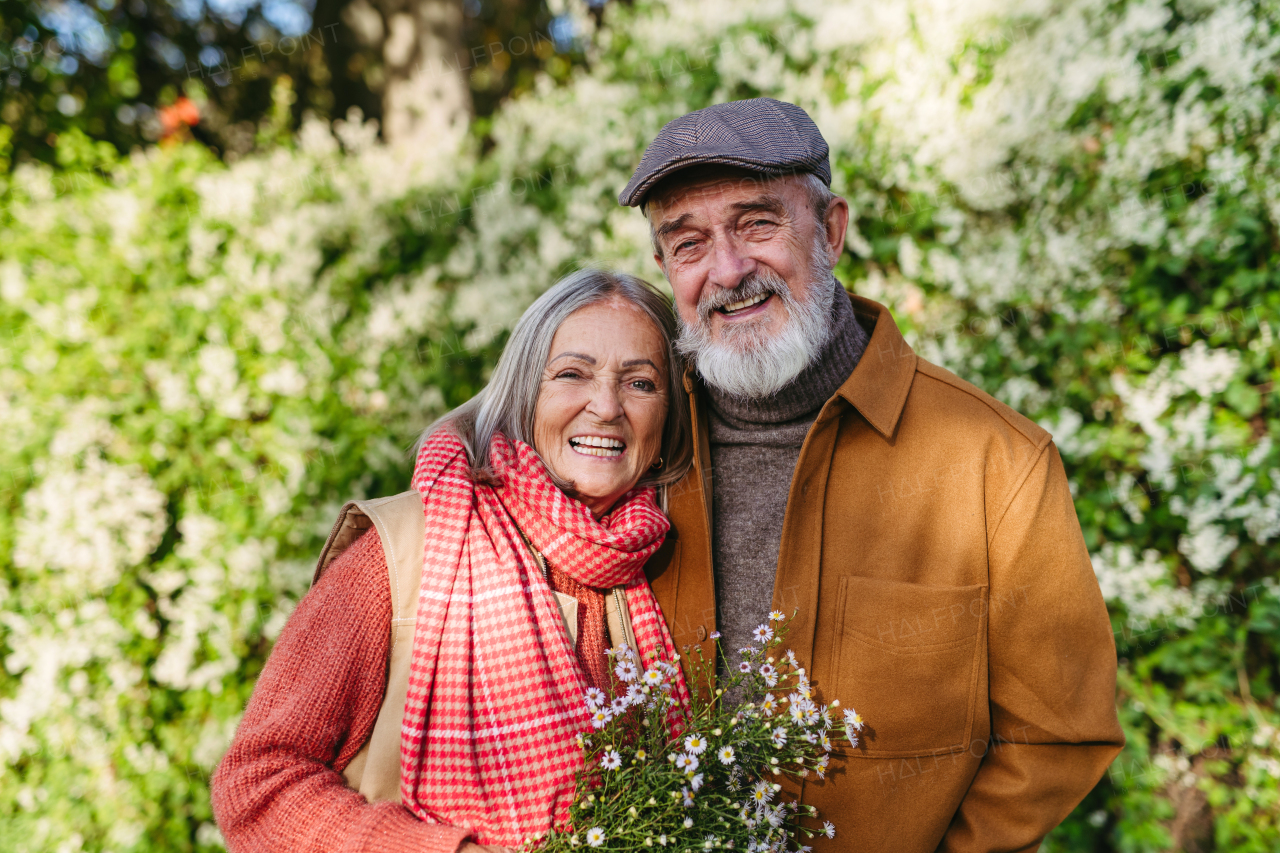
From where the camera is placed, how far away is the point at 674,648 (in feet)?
6.34

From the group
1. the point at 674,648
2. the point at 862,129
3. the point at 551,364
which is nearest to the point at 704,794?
the point at 674,648

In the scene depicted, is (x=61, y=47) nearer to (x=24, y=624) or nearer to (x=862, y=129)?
(x=24, y=624)

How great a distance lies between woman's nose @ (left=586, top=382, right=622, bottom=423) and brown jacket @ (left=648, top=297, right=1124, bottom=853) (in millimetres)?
486

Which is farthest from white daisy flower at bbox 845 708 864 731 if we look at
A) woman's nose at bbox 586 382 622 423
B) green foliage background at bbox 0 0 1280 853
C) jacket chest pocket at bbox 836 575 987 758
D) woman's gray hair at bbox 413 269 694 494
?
green foliage background at bbox 0 0 1280 853

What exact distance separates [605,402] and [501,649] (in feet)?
2.12

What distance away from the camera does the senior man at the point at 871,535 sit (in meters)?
1.77

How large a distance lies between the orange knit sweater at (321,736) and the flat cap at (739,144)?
1.15 m

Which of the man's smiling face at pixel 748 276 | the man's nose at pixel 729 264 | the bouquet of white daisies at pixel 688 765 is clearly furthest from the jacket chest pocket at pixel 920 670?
the man's nose at pixel 729 264

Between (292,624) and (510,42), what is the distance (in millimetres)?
6583

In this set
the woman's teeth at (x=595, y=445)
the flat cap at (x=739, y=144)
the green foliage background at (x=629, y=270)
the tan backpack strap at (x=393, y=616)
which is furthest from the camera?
the green foliage background at (x=629, y=270)

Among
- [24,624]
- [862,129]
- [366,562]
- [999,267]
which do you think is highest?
[862,129]

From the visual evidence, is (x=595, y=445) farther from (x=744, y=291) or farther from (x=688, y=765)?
(x=688, y=765)

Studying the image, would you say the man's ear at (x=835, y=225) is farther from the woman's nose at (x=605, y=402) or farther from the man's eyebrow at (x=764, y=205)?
the woman's nose at (x=605, y=402)

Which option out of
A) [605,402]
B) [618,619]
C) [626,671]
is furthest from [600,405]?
[626,671]
